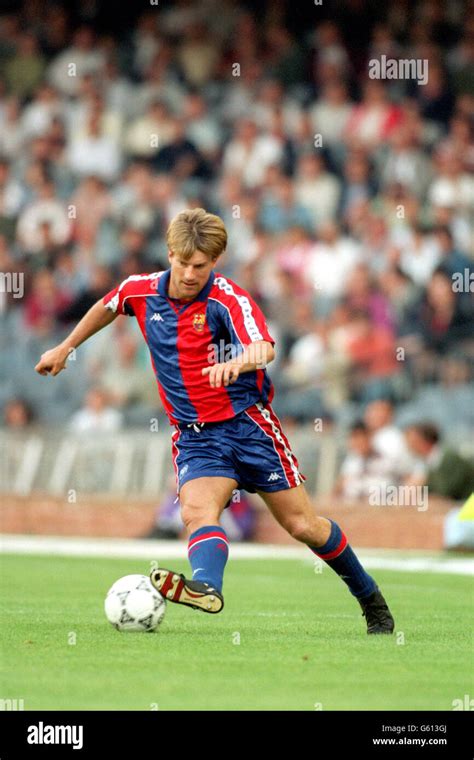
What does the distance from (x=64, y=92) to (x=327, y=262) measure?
659 centimetres

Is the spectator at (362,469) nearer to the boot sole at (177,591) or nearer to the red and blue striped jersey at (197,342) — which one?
the red and blue striped jersey at (197,342)

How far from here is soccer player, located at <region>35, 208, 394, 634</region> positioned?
805 cm

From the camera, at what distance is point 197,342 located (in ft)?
27.3

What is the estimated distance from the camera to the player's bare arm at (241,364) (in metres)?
7.51

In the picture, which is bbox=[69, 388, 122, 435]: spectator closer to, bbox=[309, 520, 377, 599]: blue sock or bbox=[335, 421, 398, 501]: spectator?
bbox=[335, 421, 398, 501]: spectator

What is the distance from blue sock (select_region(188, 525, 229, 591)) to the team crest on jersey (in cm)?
110

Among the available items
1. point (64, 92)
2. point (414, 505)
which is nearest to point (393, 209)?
point (414, 505)

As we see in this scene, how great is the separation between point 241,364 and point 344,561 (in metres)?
1.37

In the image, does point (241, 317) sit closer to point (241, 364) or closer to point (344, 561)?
point (241, 364)

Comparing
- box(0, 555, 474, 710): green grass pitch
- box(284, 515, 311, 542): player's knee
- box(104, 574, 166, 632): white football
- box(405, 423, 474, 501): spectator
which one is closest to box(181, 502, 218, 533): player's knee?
A: box(104, 574, 166, 632): white football

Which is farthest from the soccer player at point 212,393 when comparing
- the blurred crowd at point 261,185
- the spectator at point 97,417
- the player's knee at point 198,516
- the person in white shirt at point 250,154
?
the person in white shirt at point 250,154

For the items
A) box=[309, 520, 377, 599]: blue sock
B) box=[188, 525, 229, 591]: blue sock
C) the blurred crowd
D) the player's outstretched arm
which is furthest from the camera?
the blurred crowd

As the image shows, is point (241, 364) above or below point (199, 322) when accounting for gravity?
below

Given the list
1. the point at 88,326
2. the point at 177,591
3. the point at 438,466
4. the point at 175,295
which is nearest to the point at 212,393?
the point at 175,295
